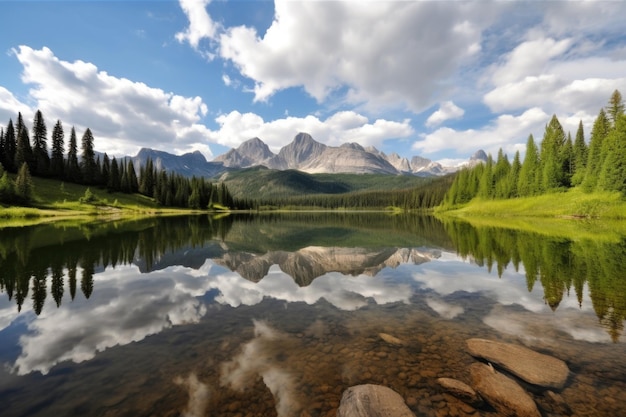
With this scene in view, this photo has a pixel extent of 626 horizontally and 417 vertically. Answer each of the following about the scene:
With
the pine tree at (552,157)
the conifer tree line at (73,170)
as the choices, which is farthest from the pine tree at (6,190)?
the pine tree at (552,157)

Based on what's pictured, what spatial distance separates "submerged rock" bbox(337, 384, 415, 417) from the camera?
7.82m

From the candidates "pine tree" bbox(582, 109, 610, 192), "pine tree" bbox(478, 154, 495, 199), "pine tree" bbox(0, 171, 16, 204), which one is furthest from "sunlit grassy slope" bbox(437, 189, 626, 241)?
"pine tree" bbox(0, 171, 16, 204)

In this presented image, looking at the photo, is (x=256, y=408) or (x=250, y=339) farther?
(x=250, y=339)

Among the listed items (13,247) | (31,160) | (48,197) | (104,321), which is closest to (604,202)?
(104,321)

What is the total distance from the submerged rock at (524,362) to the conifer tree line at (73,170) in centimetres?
12040

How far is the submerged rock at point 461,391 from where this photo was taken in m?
8.77

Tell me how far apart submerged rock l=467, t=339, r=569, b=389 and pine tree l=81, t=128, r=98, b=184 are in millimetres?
167566

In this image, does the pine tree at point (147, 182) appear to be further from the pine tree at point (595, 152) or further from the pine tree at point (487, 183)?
the pine tree at point (595, 152)

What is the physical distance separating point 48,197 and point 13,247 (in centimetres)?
9205

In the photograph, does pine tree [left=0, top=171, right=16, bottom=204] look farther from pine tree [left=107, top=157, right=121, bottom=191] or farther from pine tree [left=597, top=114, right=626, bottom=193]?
pine tree [left=597, top=114, right=626, bottom=193]

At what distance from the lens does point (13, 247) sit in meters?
33.9

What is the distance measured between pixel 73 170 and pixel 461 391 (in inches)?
6650

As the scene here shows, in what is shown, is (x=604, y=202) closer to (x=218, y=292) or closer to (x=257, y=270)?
(x=257, y=270)

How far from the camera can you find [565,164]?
348 ft
